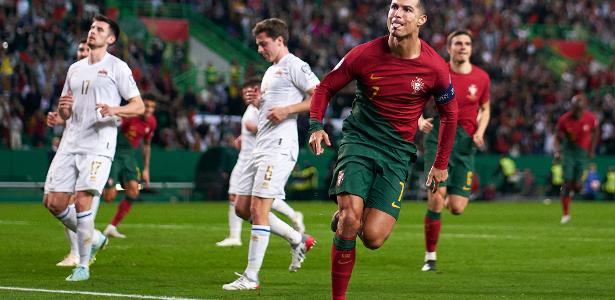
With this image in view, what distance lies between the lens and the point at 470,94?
13.6 meters

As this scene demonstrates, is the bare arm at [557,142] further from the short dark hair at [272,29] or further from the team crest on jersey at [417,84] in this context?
the team crest on jersey at [417,84]

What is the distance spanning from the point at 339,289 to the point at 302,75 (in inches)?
129

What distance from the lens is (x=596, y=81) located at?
45.7m

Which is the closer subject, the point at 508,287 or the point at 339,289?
the point at 339,289

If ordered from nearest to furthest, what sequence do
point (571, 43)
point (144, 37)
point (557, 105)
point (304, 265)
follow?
point (304, 265)
point (144, 37)
point (557, 105)
point (571, 43)

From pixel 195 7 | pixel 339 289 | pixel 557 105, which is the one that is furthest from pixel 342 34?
pixel 339 289

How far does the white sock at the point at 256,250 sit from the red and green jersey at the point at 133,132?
8.12 meters

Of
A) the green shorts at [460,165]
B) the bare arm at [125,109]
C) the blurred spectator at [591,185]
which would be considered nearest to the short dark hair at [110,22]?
the bare arm at [125,109]

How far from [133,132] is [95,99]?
7.47m

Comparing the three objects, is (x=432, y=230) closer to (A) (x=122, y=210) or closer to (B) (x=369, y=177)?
(B) (x=369, y=177)

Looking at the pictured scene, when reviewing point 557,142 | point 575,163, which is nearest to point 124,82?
point 557,142

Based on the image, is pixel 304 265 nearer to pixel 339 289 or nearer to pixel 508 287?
pixel 508 287

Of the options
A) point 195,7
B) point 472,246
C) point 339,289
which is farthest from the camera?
point 195,7

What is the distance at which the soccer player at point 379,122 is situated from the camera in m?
Answer: 8.66
